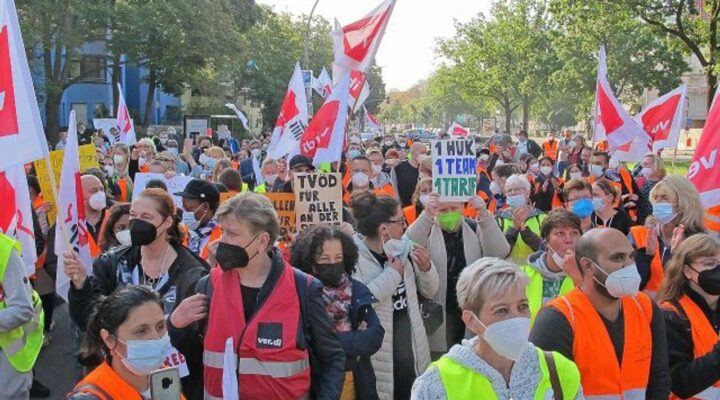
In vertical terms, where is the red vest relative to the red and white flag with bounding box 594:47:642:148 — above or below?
below

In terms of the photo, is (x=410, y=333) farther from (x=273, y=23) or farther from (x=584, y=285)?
(x=273, y=23)

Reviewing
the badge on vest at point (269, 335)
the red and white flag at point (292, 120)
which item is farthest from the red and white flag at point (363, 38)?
the badge on vest at point (269, 335)

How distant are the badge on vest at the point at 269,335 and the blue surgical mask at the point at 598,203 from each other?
14.6ft

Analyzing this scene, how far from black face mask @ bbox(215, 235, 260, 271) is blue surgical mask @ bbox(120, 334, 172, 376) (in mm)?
625

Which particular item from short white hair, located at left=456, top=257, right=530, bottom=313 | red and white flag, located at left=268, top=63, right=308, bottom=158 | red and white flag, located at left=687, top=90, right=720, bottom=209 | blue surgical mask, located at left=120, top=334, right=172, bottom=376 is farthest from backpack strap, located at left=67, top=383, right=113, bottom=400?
red and white flag, located at left=268, top=63, right=308, bottom=158

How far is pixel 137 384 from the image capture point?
3324 mm

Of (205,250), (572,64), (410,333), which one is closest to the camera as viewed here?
(410,333)

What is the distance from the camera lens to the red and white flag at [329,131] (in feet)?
28.3

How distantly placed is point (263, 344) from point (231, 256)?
425mm

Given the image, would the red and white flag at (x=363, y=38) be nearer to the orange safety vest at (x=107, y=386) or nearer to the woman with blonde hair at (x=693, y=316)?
the woman with blonde hair at (x=693, y=316)

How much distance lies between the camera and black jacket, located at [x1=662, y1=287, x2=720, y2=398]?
4.01m

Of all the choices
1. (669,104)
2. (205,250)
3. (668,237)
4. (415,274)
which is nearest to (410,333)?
(415,274)

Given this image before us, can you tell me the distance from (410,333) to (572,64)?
3945 cm

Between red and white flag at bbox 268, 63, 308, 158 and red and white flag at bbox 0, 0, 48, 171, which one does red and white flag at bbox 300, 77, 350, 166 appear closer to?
red and white flag at bbox 268, 63, 308, 158
